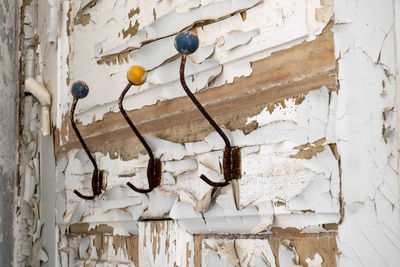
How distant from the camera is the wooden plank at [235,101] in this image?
81 cm

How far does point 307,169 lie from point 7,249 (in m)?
0.98

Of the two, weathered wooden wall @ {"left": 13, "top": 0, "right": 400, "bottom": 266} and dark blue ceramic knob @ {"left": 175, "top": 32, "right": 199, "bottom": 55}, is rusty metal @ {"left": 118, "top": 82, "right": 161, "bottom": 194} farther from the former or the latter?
dark blue ceramic knob @ {"left": 175, "top": 32, "right": 199, "bottom": 55}

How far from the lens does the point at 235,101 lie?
0.94 m

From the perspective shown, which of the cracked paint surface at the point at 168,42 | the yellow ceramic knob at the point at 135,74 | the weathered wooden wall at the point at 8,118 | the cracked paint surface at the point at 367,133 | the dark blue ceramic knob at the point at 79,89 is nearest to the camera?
the cracked paint surface at the point at 367,133

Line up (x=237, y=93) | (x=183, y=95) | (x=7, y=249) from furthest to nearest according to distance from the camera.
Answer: (x=7, y=249), (x=183, y=95), (x=237, y=93)

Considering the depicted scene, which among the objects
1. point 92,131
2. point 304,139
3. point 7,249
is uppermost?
point 92,131

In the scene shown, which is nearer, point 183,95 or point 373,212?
point 373,212

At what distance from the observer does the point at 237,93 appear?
937 millimetres

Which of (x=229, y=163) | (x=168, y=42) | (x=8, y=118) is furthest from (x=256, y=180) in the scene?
(x=8, y=118)

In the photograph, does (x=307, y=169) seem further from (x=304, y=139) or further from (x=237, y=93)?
(x=237, y=93)

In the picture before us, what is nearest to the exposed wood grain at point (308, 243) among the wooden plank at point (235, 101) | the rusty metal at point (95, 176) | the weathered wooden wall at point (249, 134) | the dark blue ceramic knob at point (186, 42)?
the weathered wooden wall at point (249, 134)

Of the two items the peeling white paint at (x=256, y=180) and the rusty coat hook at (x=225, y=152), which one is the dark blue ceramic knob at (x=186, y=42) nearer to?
the rusty coat hook at (x=225, y=152)

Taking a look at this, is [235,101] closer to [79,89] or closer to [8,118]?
[79,89]

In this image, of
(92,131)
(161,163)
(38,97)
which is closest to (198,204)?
(161,163)
